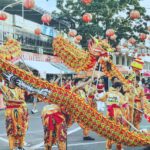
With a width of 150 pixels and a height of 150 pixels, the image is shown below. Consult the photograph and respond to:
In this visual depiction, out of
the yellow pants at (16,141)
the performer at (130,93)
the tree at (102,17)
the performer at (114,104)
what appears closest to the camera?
the yellow pants at (16,141)

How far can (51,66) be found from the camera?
29.3 m

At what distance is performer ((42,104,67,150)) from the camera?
23.0 feet

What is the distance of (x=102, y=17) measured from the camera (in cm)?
3516

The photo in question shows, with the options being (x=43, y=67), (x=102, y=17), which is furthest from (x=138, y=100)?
(x=102, y=17)

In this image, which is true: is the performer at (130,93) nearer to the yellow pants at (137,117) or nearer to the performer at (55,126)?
the yellow pants at (137,117)

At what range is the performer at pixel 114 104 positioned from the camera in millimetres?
8508

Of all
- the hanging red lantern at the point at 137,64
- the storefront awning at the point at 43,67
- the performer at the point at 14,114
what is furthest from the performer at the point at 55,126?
the storefront awning at the point at 43,67

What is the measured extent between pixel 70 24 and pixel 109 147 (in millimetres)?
29798

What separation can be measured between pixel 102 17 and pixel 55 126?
94.0ft

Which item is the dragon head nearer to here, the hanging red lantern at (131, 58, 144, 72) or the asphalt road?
the hanging red lantern at (131, 58, 144, 72)

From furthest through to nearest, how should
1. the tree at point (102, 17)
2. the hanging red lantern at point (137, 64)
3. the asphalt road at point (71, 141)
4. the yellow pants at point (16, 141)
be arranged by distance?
the tree at point (102, 17) < the asphalt road at point (71, 141) < the hanging red lantern at point (137, 64) < the yellow pants at point (16, 141)

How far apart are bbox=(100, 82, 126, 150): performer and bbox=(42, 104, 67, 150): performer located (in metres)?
1.64

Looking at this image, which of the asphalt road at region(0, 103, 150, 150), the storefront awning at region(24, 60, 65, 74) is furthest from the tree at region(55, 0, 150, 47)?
the asphalt road at region(0, 103, 150, 150)

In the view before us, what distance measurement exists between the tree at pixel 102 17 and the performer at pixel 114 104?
25465 mm
